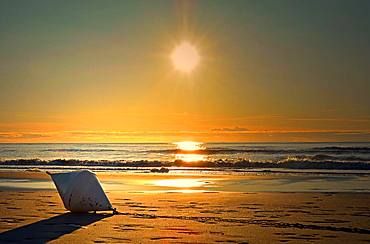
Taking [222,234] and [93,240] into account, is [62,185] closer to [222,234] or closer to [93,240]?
[93,240]

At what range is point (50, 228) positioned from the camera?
10250mm

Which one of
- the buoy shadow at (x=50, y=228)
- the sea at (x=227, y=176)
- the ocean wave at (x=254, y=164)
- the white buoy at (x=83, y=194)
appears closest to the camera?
the buoy shadow at (x=50, y=228)

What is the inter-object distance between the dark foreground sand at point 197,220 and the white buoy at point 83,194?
0.23 m

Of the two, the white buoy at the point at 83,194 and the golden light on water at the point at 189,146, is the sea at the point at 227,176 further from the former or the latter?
the golden light on water at the point at 189,146

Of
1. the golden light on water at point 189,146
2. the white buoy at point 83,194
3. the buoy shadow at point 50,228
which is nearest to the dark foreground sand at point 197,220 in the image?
the buoy shadow at point 50,228

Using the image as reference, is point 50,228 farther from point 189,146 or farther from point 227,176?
point 189,146

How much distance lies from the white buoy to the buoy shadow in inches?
7.7

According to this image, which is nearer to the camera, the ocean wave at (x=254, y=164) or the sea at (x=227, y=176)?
the sea at (x=227, y=176)

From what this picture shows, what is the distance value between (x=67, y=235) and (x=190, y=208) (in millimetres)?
4559

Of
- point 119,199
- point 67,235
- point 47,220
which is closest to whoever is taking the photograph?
point 67,235

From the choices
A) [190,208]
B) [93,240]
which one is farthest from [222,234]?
[190,208]

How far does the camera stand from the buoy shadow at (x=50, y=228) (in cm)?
919

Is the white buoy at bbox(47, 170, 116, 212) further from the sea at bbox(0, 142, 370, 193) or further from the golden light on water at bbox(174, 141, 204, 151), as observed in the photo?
the golden light on water at bbox(174, 141, 204, 151)

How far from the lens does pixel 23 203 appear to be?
14.7 meters
